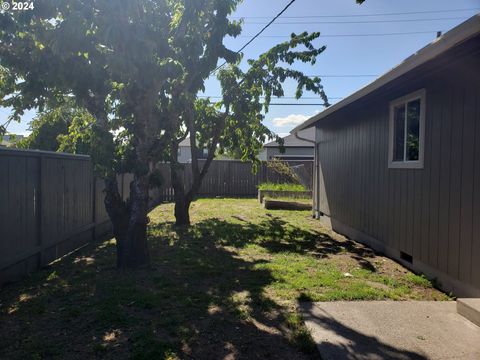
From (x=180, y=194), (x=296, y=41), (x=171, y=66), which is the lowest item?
(x=180, y=194)

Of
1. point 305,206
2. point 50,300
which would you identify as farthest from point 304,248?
point 305,206

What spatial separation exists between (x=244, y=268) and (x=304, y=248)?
2.03 meters

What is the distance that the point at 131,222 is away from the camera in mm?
6055

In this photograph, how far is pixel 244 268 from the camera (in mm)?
6336

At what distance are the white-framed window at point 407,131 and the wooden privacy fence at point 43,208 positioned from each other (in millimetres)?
4055

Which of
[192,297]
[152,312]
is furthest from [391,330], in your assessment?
[152,312]

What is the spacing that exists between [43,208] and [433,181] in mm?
5506

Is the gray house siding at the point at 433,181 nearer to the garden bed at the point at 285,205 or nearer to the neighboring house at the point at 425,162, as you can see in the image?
the neighboring house at the point at 425,162

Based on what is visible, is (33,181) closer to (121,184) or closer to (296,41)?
(121,184)

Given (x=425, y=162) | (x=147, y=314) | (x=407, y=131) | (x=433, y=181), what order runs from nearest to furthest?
(x=147, y=314)
(x=433, y=181)
(x=425, y=162)
(x=407, y=131)

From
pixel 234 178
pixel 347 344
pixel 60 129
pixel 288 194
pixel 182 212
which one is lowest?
pixel 347 344

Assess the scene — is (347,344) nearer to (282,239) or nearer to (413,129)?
(413,129)

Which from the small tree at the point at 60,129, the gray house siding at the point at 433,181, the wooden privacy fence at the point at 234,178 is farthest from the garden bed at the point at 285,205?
the small tree at the point at 60,129

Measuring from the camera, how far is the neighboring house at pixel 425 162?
15.5 feet
